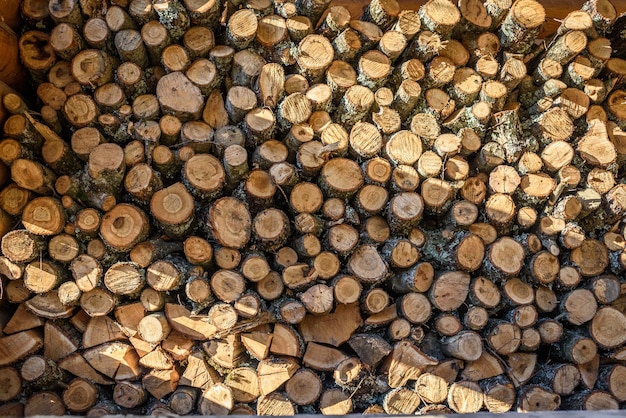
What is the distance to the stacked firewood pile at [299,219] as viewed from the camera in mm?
2711

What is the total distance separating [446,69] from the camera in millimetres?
3113

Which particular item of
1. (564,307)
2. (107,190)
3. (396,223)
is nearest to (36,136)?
(107,190)

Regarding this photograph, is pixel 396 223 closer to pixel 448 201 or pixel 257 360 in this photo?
pixel 448 201

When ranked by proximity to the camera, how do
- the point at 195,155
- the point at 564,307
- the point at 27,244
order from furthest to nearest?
the point at 564,307, the point at 195,155, the point at 27,244

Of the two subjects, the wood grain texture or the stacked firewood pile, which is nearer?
the stacked firewood pile

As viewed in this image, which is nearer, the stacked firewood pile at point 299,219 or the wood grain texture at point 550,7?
the stacked firewood pile at point 299,219

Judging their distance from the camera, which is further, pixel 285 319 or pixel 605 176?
pixel 605 176

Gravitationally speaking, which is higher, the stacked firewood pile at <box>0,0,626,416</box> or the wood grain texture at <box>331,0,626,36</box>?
the wood grain texture at <box>331,0,626,36</box>

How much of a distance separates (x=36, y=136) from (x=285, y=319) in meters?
1.47

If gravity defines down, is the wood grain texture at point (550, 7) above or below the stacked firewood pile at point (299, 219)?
above

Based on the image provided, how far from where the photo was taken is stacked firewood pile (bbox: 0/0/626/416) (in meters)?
2.71

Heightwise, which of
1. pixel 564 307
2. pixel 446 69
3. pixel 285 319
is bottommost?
pixel 285 319

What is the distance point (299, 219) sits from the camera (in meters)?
2.83

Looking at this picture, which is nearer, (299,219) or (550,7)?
(299,219)
